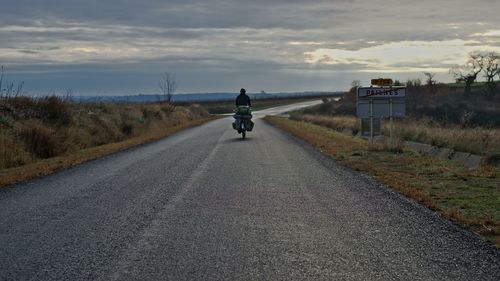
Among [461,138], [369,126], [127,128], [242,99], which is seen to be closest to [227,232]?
[461,138]

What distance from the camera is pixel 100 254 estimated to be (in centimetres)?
703

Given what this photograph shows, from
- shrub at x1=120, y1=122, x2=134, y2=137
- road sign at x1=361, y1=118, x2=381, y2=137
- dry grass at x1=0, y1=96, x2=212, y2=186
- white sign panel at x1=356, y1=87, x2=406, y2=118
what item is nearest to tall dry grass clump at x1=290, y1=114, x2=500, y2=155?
road sign at x1=361, y1=118, x2=381, y2=137

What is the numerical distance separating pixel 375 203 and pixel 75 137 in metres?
19.8

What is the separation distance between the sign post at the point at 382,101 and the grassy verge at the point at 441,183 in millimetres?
2234

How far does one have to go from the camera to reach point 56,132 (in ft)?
84.7

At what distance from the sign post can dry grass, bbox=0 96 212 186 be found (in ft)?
31.0

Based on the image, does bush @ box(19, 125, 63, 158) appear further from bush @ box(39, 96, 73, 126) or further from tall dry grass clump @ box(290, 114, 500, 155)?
tall dry grass clump @ box(290, 114, 500, 155)

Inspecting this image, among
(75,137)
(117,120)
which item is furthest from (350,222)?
(117,120)

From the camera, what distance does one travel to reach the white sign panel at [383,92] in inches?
910

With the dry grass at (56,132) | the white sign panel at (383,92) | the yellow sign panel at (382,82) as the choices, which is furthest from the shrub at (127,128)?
the yellow sign panel at (382,82)

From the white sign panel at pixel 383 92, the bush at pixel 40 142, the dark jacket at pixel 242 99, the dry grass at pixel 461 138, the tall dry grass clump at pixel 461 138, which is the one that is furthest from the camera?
the dark jacket at pixel 242 99

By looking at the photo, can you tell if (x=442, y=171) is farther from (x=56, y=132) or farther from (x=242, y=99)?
(x=56, y=132)

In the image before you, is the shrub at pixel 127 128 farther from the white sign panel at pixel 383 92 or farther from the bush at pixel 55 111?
the white sign panel at pixel 383 92

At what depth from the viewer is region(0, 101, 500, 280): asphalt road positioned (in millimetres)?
6391
